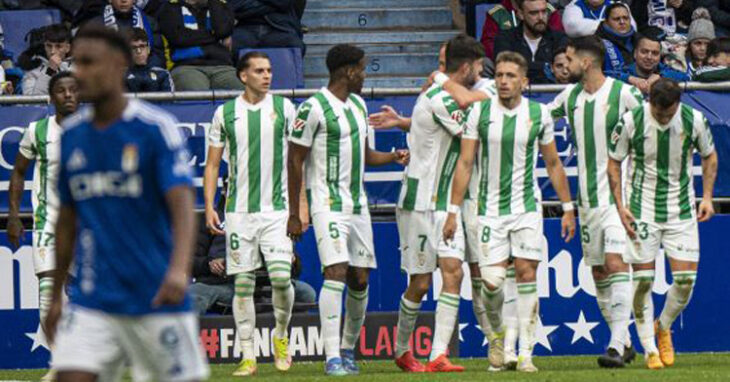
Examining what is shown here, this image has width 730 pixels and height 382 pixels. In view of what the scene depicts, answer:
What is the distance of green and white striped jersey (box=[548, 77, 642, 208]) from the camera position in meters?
13.4

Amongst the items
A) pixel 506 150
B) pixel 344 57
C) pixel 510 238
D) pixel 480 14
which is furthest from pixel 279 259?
pixel 480 14

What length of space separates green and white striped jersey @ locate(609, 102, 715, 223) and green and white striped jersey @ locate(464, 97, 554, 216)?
0.85m

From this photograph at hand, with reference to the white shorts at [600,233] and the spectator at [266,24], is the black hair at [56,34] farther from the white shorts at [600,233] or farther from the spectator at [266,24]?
the white shorts at [600,233]

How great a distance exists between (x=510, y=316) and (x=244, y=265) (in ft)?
6.59

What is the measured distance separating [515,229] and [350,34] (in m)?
7.70

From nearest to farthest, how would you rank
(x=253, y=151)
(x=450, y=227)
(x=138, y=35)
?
(x=450, y=227), (x=253, y=151), (x=138, y=35)

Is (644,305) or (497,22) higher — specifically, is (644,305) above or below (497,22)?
below

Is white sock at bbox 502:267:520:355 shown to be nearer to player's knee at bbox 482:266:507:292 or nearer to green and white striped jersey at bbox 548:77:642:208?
player's knee at bbox 482:266:507:292

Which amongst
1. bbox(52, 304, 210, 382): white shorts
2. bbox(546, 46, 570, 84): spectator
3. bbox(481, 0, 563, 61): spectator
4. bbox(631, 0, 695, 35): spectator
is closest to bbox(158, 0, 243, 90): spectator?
bbox(481, 0, 563, 61): spectator

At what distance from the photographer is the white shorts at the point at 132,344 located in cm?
716

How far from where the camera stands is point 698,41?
18.2 metres

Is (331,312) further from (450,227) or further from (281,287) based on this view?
(450,227)

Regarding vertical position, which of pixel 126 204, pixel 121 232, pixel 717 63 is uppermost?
pixel 717 63

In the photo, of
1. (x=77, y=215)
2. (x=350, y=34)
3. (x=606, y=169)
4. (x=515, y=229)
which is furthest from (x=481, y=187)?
(x=350, y=34)
